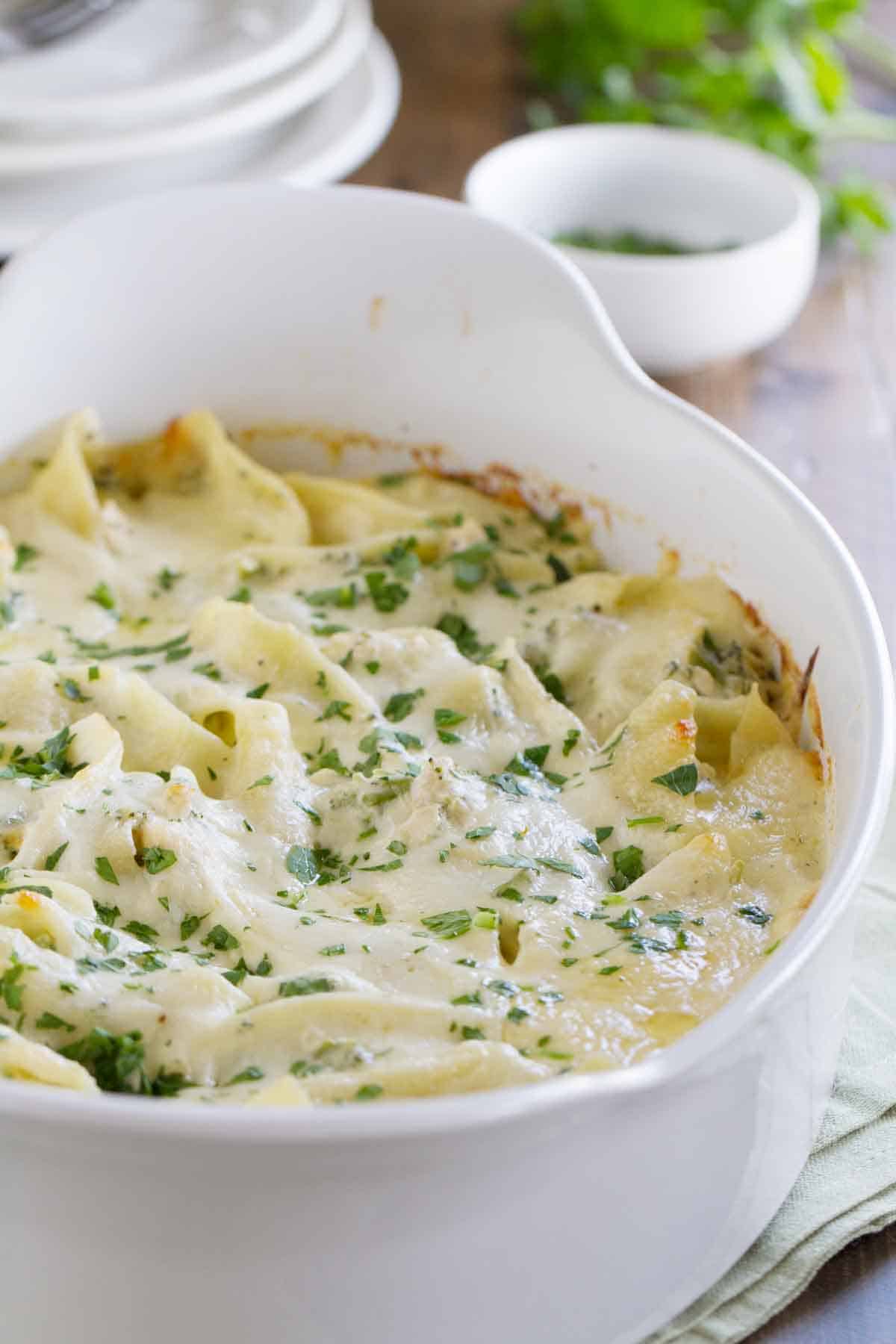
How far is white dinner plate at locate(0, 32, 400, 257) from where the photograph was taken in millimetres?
3908

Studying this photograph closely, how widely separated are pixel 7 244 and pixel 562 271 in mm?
1245

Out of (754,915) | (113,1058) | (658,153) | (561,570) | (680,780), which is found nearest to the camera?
(113,1058)

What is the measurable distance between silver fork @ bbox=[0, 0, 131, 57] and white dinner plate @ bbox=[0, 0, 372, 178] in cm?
64

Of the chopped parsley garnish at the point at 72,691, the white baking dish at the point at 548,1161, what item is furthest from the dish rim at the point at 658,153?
the chopped parsley garnish at the point at 72,691

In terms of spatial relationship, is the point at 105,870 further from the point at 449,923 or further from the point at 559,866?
the point at 559,866

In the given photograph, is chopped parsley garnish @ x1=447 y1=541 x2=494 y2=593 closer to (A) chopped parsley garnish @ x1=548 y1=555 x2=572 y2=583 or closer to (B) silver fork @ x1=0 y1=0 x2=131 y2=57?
(A) chopped parsley garnish @ x1=548 y1=555 x2=572 y2=583

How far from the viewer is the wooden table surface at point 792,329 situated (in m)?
4.09

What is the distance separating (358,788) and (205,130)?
1.88m

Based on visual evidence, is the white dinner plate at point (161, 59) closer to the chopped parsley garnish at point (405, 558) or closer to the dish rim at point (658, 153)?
the dish rim at point (658, 153)

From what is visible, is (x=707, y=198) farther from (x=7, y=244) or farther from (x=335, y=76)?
(x=7, y=244)

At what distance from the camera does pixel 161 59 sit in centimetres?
446

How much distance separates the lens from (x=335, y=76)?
4098 mm

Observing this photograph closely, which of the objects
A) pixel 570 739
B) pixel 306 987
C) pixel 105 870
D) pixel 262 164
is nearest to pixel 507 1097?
pixel 306 987

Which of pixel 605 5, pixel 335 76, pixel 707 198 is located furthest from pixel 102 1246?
pixel 605 5
